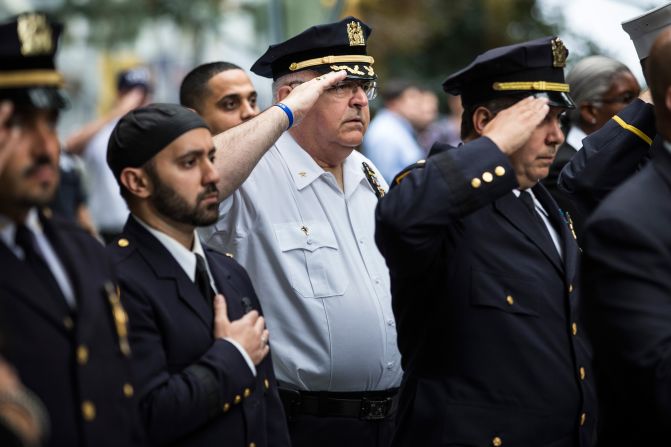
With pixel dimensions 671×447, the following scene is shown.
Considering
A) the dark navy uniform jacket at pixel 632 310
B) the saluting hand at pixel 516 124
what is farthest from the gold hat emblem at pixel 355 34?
the dark navy uniform jacket at pixel 632 310

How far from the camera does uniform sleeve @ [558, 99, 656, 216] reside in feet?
15.8

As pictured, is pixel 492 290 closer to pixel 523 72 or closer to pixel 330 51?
pixel 523 72

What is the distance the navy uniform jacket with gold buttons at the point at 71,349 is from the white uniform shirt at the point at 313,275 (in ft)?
4.97

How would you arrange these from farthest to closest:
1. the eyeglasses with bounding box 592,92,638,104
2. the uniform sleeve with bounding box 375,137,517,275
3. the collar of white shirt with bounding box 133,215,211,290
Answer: the eyeglasses with bounding box 592,92,638,104
the collar of white shirt with bounding box 133,215,211,290
the uniform sleeve with bounding box 375,137,517,275

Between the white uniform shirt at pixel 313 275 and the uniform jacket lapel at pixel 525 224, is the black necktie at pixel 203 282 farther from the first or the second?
the uniform jacket lapel at pixel 525 224

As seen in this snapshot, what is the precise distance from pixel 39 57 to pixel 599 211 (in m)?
1.58

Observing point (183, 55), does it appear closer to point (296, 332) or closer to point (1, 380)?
point (296, 332)

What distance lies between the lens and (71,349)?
9.68ft

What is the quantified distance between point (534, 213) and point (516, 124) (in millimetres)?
418

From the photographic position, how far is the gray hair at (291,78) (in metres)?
5.07

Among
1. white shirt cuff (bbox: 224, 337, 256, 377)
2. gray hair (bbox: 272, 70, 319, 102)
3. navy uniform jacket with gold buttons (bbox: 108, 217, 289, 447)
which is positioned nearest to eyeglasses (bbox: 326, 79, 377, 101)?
gray hair (bbox: 272, 70, 319, 102)

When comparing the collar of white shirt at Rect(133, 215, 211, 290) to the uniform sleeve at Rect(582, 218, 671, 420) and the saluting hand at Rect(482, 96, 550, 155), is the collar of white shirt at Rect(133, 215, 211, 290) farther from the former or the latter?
the uniform sleeve at Rect(582, 218, 671, 420)

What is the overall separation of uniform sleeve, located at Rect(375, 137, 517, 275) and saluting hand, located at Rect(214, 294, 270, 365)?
1.59 ft

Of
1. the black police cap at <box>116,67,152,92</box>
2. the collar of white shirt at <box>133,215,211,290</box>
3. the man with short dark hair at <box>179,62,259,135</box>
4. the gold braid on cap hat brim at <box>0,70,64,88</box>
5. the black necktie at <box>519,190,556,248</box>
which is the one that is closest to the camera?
the gold braid on cap hat brim at <box>0,70,64,88</box>
